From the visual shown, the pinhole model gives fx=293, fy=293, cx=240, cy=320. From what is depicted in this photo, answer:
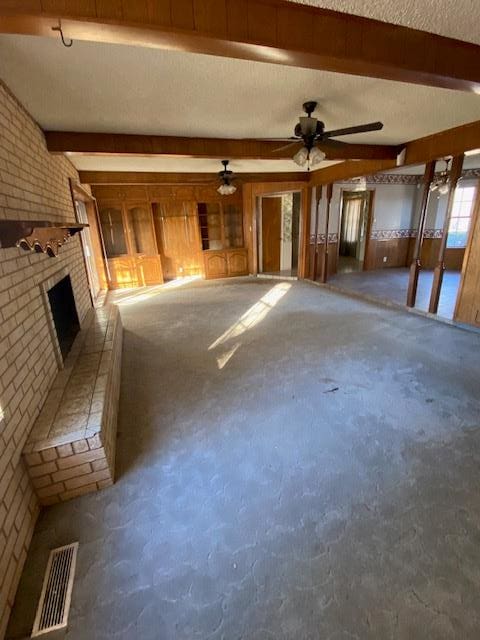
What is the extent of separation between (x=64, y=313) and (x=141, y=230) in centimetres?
429

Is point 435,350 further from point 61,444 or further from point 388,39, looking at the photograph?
point 61,444

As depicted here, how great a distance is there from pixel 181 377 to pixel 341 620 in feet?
6.86

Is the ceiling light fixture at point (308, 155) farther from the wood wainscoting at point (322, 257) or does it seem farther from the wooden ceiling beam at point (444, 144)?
the wood wainscoting at point (322, 257)

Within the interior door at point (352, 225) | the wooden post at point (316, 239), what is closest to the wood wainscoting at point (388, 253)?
the interior door at point (352, 225)

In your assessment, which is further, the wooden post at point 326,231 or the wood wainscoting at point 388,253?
the wood wainscoting at point 388,253

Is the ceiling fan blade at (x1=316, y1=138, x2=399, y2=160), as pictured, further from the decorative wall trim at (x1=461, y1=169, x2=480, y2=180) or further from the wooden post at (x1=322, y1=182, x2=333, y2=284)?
the decorative wall trim at (x1=461, y1=169, x2=480, y2=180)

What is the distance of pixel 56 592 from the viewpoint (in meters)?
1.24

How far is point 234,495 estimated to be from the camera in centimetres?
163

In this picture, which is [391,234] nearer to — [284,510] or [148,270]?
[148,270]

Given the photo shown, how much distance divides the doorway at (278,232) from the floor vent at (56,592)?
6591 mm

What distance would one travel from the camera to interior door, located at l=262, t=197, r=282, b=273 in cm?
727

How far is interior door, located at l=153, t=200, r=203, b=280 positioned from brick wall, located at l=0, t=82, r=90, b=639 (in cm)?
393

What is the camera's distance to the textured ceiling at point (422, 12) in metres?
1.33

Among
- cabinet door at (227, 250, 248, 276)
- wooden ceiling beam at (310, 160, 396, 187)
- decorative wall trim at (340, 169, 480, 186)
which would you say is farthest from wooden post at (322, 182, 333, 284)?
cabinet door at (227, 250, 248, 276)
